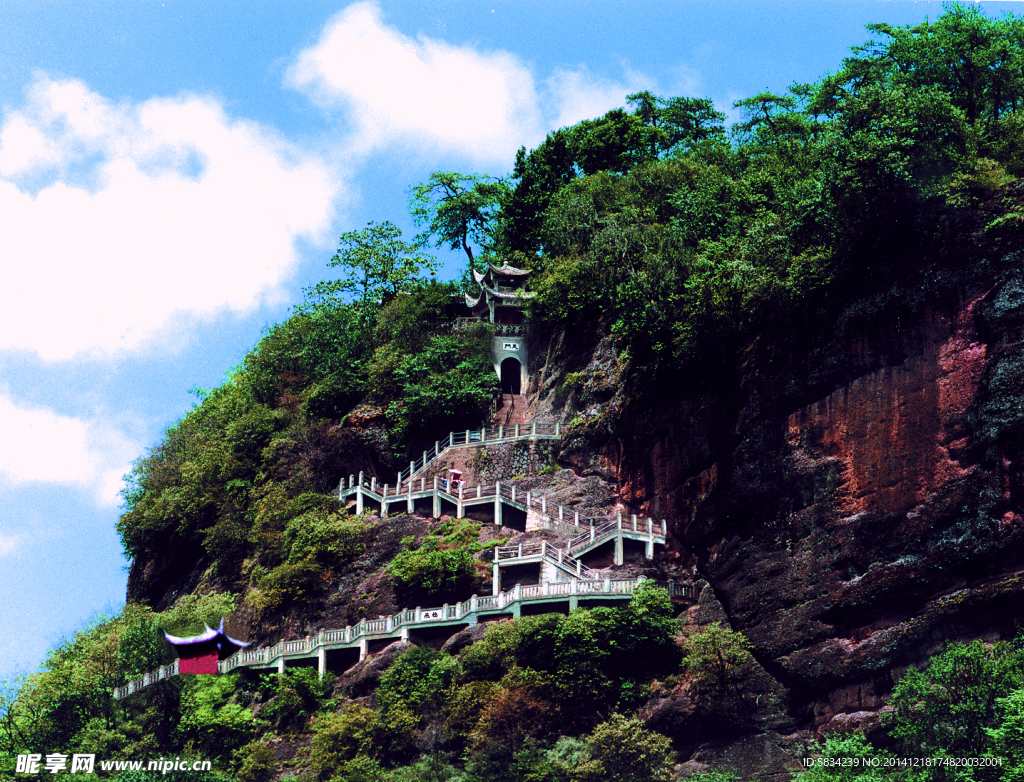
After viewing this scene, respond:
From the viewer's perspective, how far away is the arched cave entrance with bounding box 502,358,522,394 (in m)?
67.7

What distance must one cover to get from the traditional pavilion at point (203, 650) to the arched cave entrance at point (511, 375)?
19202 mm

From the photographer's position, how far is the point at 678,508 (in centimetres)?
5234

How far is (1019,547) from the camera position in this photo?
1603 inches

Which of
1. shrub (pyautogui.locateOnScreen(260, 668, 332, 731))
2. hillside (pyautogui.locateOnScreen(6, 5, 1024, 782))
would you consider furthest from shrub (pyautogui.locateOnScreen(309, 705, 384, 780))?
shrub (pyautogui.locateOnScreen(260, 668, 332, 731))

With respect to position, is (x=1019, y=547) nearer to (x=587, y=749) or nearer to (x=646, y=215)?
(x=587, y=749)

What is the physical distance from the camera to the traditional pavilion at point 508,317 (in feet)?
222

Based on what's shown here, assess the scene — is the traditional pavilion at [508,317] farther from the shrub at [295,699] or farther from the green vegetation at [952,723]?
the green vegetation at [952,723]

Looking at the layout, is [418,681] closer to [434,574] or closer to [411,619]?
[411,619]

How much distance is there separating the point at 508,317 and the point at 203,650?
919 inches

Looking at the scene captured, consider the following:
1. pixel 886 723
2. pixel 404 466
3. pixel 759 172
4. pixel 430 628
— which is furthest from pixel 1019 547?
pixel 404 466

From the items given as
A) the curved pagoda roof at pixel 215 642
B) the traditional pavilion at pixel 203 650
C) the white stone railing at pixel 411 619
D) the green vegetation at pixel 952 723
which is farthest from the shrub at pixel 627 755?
the curved pagoda roof at pixel 215 642

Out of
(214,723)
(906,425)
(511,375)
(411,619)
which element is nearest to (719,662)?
(906,425)

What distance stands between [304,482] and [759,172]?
26204mm

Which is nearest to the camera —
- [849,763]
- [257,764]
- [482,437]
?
[849,763]
